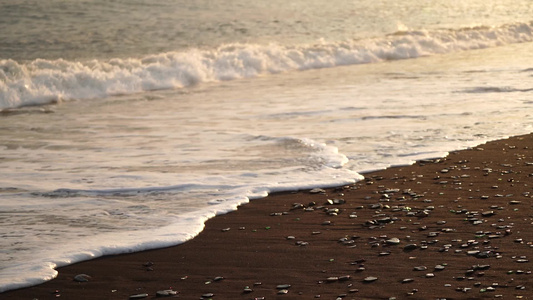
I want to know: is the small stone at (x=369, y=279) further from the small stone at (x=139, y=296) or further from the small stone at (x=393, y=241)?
the small stone at (x=139, y=296)

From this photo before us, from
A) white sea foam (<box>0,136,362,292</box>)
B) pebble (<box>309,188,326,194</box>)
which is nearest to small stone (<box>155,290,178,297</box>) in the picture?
white sea foam (<box>0,136,362,292</box>)

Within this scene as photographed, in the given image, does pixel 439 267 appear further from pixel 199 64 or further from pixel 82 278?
pixel 199 64

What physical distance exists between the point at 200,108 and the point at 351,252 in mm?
8391

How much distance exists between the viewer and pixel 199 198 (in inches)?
272

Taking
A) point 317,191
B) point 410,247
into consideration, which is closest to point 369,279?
point 410,247

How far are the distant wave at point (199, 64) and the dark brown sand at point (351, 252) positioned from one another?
10862mm

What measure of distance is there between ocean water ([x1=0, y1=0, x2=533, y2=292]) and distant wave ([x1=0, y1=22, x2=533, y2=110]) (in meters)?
0.06

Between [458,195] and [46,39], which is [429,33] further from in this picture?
[458,195]

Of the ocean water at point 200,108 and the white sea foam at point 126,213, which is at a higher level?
the ocean water at point 200,108

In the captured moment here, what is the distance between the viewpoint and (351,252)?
5.26m

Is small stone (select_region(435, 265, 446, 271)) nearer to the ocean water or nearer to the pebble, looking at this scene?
the ocean water

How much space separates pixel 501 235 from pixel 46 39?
2003 cm

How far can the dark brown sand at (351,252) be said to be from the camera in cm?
463

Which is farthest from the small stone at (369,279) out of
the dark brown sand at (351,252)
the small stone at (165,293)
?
the small stone at (165,293)
